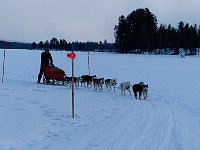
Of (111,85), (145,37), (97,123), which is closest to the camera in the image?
(97,123)

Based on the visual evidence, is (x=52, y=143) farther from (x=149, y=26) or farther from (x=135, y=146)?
(x=149, y=26)

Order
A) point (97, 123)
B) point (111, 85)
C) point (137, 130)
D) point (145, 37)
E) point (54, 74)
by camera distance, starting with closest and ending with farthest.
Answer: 1. point (137, 130)
2. point (97, 123)
3. point (111, 85)
4. point (54, 74)
5. point (145, 37)

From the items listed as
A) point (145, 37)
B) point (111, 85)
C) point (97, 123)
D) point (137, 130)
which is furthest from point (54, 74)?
point (145, 37)

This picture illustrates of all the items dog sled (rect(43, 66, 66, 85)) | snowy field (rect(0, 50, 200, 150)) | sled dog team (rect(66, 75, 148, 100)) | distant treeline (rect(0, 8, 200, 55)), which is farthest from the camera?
distant treeline (rect(0, 8, 200, 55))

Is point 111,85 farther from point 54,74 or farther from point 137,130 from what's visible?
point 137,130

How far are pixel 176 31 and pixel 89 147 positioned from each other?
9841cm

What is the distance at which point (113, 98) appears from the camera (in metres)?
15.2

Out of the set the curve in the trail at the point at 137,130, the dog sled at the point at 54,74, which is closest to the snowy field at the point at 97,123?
the curve in the trail at the point at 137,130

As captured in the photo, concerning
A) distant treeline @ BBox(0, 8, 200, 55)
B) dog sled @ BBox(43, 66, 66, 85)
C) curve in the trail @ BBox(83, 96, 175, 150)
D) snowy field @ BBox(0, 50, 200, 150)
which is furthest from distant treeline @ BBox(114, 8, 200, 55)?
curve in the trail @ BBox(83, 96, 175, 150)

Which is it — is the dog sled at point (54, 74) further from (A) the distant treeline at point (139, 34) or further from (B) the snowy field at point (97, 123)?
(A) the distant treeline at point (139, 34)

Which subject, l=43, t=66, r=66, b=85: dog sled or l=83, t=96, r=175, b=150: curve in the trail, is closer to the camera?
l=83, t=96, r=175, b=150: curve in the trail

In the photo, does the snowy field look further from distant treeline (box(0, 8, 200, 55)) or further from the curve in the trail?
distant treeline (box(0, 8, 200, 55))

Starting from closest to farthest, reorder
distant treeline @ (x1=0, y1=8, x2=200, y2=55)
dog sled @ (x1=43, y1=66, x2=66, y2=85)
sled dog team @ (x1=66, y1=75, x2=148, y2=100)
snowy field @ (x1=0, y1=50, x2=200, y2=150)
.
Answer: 1. snowy field @ (x1=0, y1=50, x2=200, y2=150)
2. sled dog team @ (x1=66, y1=75, x2=148, y2=100)
3. dog sled @ (x1=43, y1=66, x2=66, y2=85)
4. distant treeline @ (x1=0, y1=8, x2=200, y2=55)

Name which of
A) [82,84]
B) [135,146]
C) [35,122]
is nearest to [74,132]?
[35,122]
